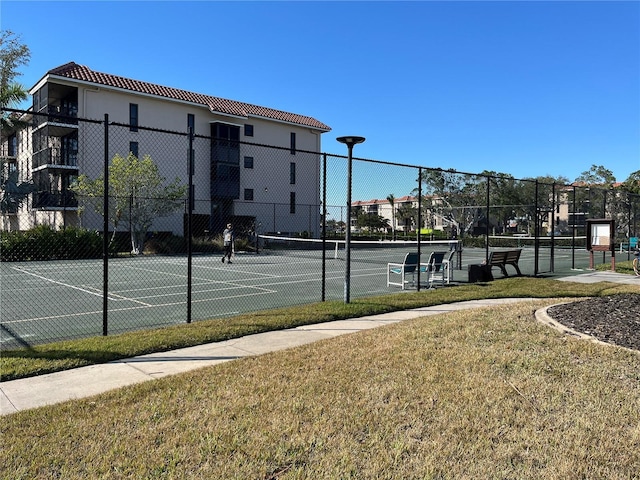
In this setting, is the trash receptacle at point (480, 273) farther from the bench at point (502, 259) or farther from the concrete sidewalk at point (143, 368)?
the concrete sidewalk at point (143, 368)

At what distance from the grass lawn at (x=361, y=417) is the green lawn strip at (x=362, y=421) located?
0.01 meters

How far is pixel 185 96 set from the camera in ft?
128

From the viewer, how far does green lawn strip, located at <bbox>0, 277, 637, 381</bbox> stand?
5.50 meters

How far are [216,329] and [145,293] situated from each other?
572 centimetres

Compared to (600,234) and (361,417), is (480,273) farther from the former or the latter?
(361,417)

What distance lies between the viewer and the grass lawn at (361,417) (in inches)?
124

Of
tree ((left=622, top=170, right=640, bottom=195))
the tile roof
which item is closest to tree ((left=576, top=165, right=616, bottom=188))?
tree ((left=622, top=170, right=640, bottom=195))

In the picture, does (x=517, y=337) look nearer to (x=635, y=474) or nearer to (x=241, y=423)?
(x=635, y=474)

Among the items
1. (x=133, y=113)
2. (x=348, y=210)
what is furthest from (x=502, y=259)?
(x=133, y=113)

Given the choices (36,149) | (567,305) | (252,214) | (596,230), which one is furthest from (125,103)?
(567,305)

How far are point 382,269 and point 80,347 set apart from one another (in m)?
14.4

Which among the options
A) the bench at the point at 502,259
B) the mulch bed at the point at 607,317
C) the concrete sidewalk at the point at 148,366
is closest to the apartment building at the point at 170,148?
the bench at the point at 502,259

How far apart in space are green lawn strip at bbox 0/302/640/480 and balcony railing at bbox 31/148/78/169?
31.5 m

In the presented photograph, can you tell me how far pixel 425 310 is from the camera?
925 centimetres
